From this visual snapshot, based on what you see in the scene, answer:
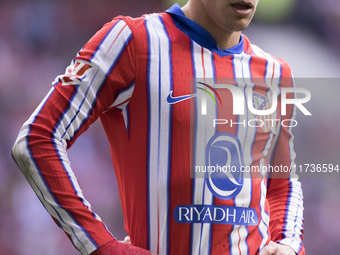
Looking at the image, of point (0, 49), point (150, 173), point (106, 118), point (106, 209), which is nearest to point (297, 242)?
point (150, 173)

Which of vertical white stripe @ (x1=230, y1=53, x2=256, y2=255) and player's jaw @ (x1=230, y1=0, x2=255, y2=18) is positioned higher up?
player's jaw @ (x1=230, y1=0, x2=255, y2=18)

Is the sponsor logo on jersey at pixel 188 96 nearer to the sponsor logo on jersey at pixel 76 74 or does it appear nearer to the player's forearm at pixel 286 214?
the sponsor logo on jersey at pixel 76 74

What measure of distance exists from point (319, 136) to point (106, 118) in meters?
2.79

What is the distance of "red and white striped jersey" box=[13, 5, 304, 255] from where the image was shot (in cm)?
94

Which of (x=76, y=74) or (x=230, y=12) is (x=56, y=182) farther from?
(x=230, y=12)

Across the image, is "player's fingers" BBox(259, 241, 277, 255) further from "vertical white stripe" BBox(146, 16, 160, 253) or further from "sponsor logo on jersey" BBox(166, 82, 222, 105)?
"sponsor logo on jersey" BBox(166, 82, 222, 105)

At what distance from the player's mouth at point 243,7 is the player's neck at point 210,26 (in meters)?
0.08

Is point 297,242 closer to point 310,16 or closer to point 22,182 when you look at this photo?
point 22,182

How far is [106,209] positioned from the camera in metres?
3.22

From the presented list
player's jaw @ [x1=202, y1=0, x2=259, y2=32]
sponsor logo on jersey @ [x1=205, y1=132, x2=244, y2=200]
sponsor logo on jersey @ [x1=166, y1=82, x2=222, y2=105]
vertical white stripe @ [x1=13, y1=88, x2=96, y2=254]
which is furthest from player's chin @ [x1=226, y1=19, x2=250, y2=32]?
vertical white stripe @ [x1=13, y1=88, x2=96, y2=254]

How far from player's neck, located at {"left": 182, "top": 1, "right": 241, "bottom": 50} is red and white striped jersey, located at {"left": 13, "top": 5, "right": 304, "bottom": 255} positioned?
31 mm

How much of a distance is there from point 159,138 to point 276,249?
516 mm

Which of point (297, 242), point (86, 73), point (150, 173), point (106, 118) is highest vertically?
point (86, 73)

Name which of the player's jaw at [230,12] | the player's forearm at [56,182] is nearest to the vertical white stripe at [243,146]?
the player's jaw at [230,12]
